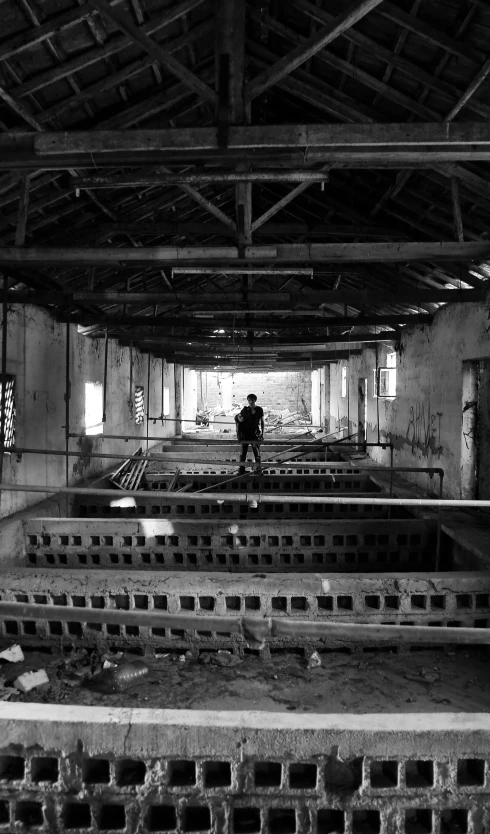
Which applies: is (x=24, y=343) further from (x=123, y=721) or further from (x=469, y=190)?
(x=123, y=721)

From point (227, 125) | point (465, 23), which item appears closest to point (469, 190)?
point (465, 23)

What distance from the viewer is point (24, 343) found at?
32.8ft

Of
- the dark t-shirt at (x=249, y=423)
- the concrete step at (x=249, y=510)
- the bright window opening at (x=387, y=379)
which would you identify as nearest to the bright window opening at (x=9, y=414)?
the concrete step at (x=249, y=510)

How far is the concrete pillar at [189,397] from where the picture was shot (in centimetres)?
2967

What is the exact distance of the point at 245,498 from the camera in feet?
17.1

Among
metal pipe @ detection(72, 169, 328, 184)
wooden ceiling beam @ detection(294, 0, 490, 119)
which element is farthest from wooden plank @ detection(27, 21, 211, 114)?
wooden ceiling beam @ detection(294, 0, 490, 119)

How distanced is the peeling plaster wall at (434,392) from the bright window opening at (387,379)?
24cm

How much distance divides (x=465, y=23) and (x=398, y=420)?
1091cm

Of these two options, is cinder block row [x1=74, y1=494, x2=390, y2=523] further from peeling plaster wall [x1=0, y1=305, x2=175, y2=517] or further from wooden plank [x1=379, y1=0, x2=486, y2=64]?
wooden plank [x1=379, y1=0, x2=486, y2=64]

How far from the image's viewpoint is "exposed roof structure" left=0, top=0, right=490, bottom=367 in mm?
4473

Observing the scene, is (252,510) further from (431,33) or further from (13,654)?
(431,33)

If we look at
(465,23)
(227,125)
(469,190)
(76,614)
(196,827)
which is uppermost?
(465,23)

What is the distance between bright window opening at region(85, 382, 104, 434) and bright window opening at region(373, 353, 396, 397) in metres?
7.86

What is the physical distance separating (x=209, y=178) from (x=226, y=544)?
4930 millimetres
